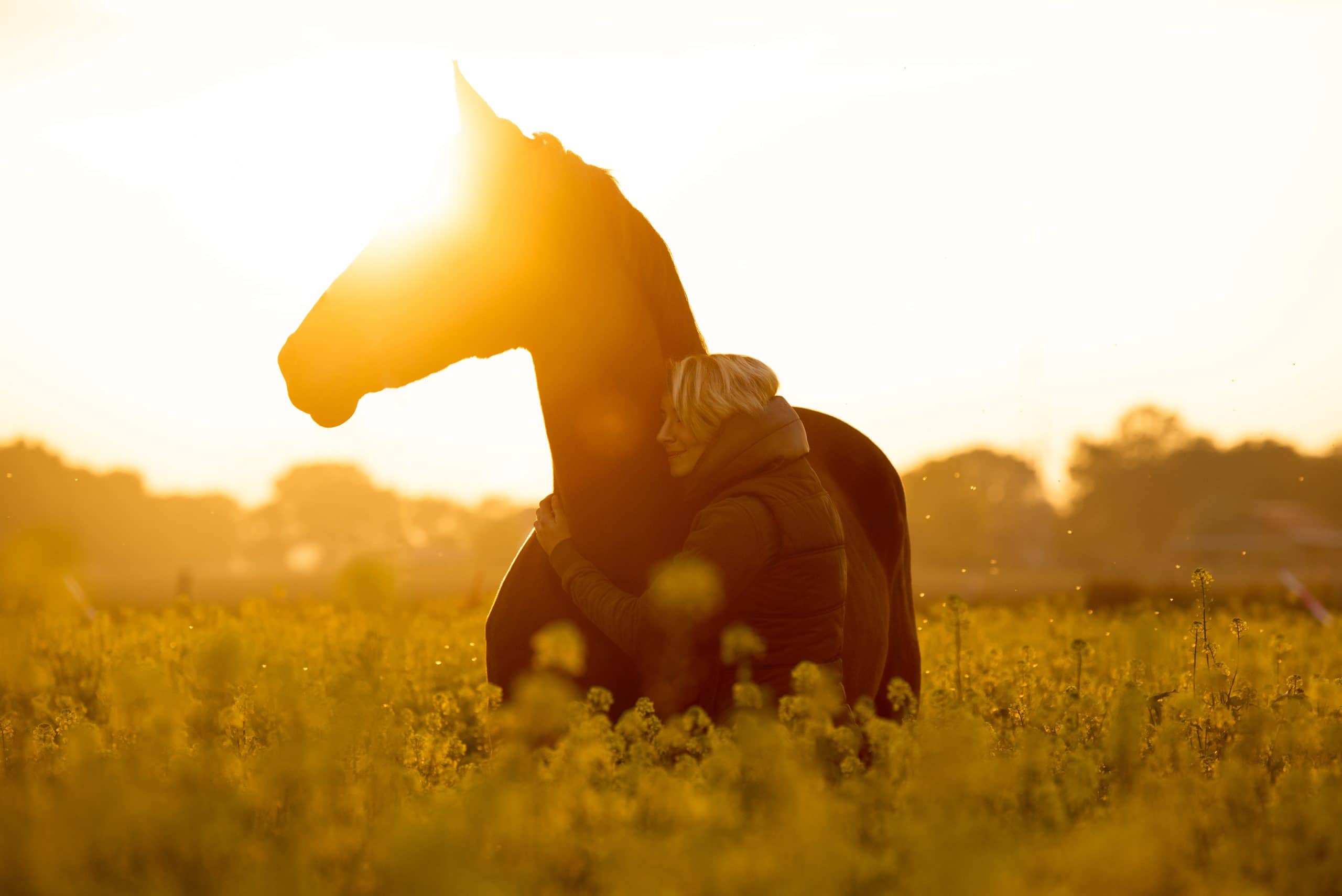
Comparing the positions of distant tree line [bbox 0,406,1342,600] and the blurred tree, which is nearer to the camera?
distant tree line [bbox 0,406,1342,600]

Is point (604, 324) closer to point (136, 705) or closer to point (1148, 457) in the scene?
point (136, 705)

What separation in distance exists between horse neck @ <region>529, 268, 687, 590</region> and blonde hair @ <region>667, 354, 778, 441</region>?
254 millimetres

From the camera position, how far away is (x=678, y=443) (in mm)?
4750

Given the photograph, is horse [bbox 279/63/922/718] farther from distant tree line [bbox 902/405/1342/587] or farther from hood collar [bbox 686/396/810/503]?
distant tree line [bbox 902/405/1342/587]

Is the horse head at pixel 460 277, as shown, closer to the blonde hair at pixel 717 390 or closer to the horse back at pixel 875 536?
the blonde hair at pixel 717 390

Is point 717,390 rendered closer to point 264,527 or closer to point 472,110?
point 472,110

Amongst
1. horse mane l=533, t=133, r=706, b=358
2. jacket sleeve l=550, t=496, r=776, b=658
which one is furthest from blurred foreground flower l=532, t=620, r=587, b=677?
horse mane l=533, t=133, r=706, b=358

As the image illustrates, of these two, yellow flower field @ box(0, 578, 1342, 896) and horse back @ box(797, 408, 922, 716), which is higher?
horse back @ box(797, 408, 922, 716)

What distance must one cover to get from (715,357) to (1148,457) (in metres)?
91.9

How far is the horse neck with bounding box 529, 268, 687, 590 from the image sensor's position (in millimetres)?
4812

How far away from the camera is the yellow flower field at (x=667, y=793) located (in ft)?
9.05

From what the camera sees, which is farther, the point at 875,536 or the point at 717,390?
the point at 875,536

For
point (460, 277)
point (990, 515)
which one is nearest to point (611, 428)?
point (460, 277)

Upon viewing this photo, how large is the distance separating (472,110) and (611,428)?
4.39ft
